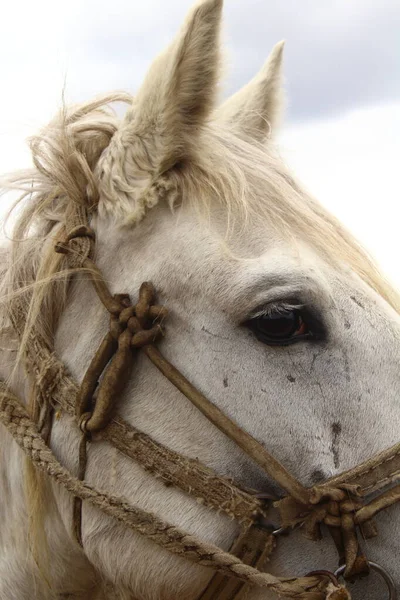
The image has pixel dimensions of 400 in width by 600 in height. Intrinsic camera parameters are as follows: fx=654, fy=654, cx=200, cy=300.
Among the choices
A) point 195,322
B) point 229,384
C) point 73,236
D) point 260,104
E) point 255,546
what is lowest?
point 255,546

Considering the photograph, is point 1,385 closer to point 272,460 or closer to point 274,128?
point 272,460

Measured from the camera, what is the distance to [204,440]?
196 cm

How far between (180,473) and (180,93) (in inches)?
45.6

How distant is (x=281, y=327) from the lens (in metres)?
1.89

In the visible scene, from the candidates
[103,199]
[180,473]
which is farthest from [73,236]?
[180,473]

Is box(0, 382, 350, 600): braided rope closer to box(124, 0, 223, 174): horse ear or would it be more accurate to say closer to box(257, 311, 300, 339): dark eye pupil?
box(257, 311, 300, 339): dark eye pupil

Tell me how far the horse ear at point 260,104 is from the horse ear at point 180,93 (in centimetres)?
42

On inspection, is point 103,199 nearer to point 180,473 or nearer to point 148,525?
point 180,473

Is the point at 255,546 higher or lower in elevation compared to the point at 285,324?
lower

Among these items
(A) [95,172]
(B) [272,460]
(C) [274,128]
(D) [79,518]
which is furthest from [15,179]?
(B) [272,460]

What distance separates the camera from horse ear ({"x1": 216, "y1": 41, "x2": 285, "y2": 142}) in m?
2.54

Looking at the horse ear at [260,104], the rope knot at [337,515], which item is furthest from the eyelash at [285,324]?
the horse ear at [260,104]

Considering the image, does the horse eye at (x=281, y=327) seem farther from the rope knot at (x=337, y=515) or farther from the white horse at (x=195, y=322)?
the rope knot at (x=337, y=515)

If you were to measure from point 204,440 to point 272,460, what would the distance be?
0.73 ft
